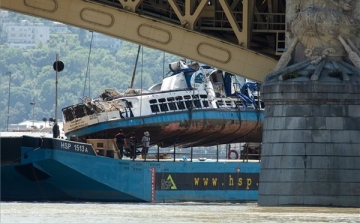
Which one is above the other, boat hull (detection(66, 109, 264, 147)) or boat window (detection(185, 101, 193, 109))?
boat window (detection(185, 101, 193, 109))

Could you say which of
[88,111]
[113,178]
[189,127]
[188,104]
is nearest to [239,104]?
[188,104]

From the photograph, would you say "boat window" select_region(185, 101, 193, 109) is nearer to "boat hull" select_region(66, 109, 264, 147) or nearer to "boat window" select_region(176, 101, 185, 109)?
"boat window" select_region(176, 101, 185, 109)

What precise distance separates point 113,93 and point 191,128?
18.4 ft

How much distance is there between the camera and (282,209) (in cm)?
6219

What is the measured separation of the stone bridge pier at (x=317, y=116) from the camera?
64188 mm

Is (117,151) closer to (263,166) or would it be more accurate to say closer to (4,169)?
(4,169)

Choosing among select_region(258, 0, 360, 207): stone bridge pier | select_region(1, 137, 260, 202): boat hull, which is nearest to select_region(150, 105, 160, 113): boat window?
select_region(1, 137, 260, 202): boat hull

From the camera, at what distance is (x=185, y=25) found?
243ft

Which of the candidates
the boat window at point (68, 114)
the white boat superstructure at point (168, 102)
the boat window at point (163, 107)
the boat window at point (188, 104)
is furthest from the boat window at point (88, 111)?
the boat window at point (188, 104)

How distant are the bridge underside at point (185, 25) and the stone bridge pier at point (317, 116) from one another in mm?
8267

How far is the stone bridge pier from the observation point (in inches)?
2527

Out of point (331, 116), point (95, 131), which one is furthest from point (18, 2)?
point (95, 131)

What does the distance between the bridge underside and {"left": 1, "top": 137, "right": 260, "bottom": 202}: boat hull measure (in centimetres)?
1143

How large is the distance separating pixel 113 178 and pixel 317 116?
25386mm
